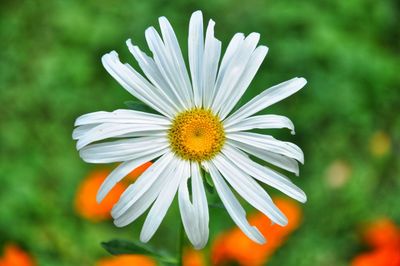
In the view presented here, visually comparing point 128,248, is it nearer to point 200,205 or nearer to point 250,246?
point 200,205

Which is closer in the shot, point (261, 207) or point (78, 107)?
point (261, 207)

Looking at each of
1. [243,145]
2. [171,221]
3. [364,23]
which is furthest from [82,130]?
[364,23]

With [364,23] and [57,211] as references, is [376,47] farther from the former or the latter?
[57,211]

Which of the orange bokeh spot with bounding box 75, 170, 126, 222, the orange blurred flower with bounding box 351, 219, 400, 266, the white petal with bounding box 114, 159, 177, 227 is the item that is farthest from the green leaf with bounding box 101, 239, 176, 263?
the orange bokeh spot with bounding box 75, 170, 126, 222

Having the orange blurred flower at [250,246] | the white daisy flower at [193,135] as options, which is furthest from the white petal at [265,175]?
the orange blurred flower at [250,246]

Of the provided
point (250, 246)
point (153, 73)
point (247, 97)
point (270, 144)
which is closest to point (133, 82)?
point (153, 73)

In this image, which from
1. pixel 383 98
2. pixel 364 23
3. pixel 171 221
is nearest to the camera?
pixel 171 221
